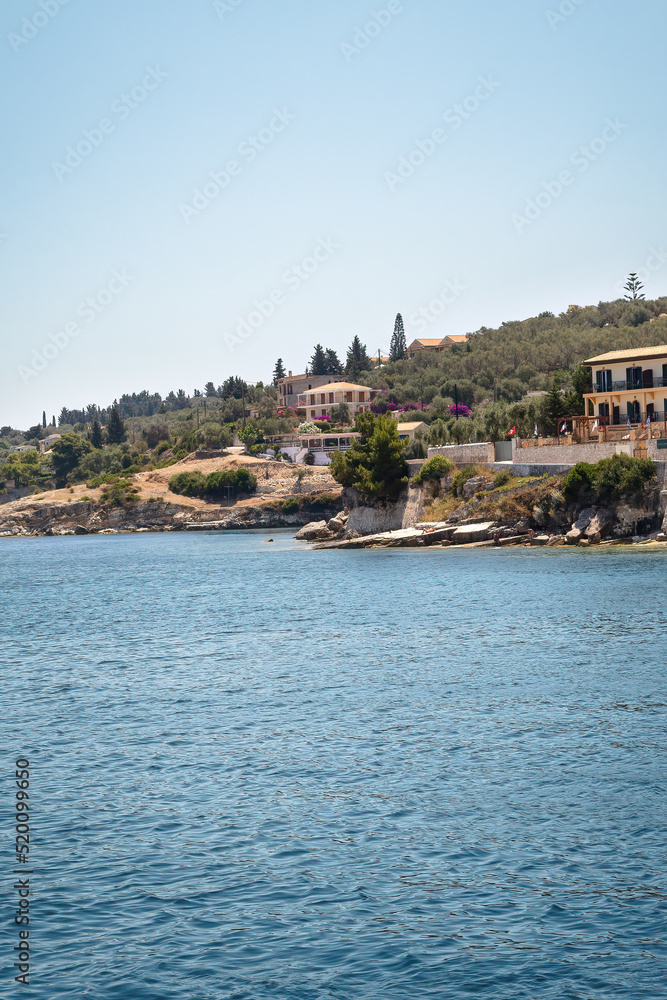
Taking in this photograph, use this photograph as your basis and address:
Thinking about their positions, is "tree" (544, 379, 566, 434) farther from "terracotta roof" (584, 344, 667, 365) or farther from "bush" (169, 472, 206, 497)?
"bush" (169, 472, 206, 497)

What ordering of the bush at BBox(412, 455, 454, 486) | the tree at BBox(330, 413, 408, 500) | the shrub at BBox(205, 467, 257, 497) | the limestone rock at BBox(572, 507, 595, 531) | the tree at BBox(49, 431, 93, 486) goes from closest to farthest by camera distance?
the limestone rock at BBox(572, 507, 595, 531) < the bush at BBox(412, 455, 454, 486) < the tree at BBox(330, 413, 408, 500) < the shrub at BBox(205, 467, 257, 497) < the tree at BBox(49, 431, 93, 486)

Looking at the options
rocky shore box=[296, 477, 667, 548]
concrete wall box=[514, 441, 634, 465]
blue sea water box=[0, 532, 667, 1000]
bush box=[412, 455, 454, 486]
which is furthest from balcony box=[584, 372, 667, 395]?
blue sea water box=[0, 532, 667, 1000]

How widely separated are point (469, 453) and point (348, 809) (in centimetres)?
7391

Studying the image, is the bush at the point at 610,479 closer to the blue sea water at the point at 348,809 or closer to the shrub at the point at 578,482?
the shrub at the point at 578,482

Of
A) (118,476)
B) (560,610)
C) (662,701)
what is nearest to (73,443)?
(118,476)

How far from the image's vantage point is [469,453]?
3593 inches

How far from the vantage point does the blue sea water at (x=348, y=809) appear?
13352mm

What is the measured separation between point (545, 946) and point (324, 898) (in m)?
3.49

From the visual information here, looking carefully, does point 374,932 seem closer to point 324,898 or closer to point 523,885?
point 324,898

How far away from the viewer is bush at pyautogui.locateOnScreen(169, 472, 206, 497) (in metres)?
151

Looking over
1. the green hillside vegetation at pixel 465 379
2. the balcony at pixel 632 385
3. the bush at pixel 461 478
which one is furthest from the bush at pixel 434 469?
the green hillside vegetation at pixel 465 379

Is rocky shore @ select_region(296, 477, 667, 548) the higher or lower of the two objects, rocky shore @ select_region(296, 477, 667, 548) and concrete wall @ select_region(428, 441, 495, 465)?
the lower

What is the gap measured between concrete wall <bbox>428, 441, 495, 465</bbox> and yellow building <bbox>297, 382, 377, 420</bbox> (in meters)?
81.1

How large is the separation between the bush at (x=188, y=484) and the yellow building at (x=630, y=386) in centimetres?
7639
